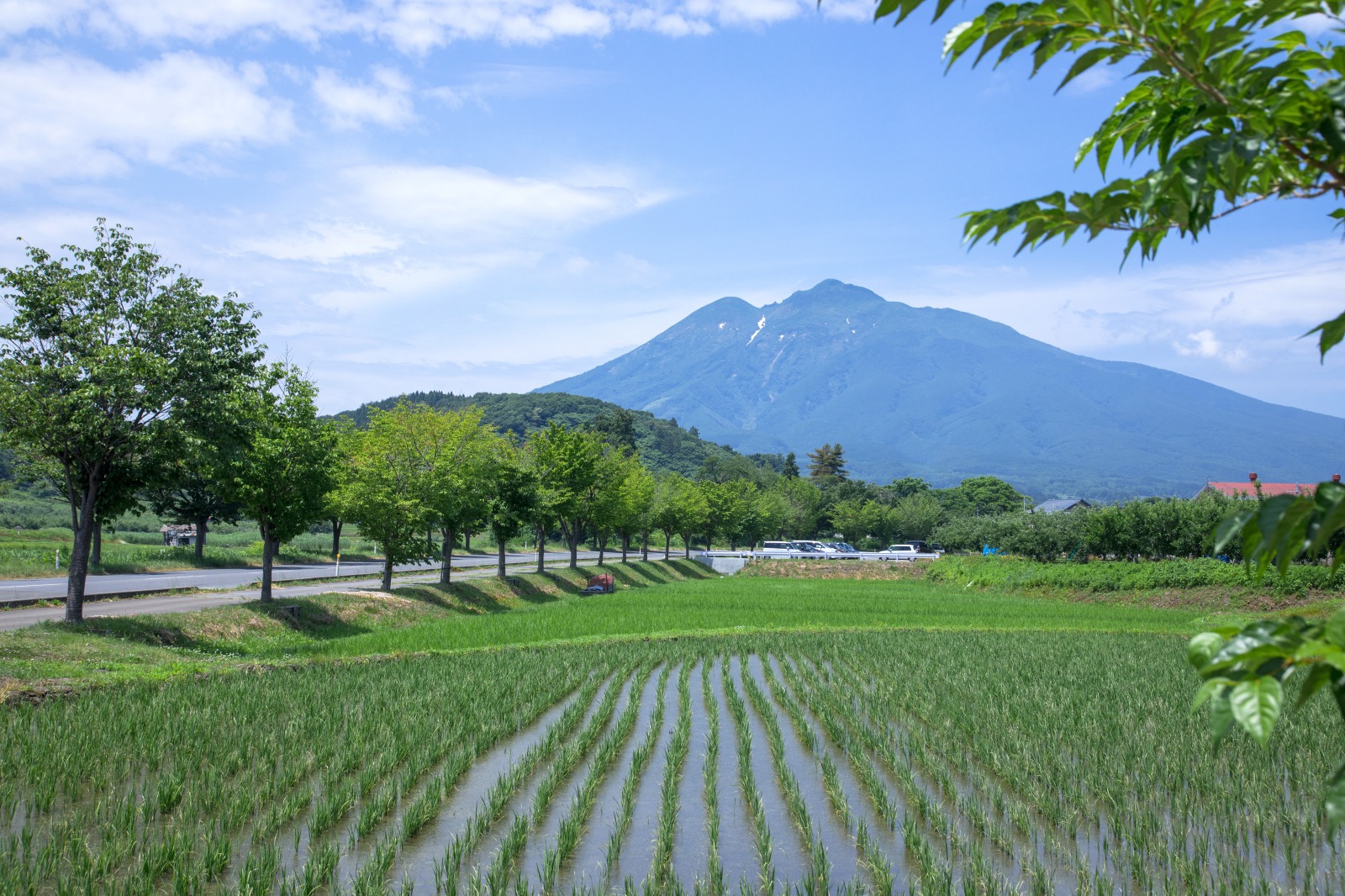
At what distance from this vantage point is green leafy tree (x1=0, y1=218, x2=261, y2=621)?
17.2m

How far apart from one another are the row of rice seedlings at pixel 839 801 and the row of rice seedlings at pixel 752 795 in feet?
2.62

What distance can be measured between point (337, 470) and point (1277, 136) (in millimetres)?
29001

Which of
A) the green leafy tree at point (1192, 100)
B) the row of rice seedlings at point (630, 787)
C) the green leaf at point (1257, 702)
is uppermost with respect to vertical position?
the green leafy tree at point (1192, 100)

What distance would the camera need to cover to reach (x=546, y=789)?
30.5 ft

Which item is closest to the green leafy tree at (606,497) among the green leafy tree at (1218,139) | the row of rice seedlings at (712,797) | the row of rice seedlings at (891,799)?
the row of rice seedlings at (712,797)

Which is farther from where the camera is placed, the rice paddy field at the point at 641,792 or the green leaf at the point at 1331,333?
the rice paddy field at the point at 641,792

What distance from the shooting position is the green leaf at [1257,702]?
1730 millimetres

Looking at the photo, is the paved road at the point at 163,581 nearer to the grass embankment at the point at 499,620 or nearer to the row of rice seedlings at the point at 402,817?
the grass embankment at the point at 499,620

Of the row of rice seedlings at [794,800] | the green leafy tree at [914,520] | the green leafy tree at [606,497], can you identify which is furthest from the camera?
the green leafy tree at [914,520]

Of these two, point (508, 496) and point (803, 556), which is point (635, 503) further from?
point (803, 556)

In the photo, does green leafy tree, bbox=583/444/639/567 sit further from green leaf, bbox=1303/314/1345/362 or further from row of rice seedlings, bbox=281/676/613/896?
green leaf, bbox=1303/314/1345/362

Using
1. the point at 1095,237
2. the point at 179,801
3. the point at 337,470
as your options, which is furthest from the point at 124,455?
the point at 1095,237

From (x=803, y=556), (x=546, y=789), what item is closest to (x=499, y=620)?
(x=546, y=789)

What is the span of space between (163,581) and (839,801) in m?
31.3
